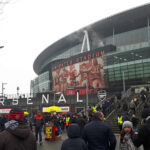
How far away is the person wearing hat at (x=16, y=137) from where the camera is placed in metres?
3.39

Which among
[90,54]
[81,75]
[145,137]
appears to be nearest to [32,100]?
[81,75]

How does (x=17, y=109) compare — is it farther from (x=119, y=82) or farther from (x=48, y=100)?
A: (x=119, y=82)

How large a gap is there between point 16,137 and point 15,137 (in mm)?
15

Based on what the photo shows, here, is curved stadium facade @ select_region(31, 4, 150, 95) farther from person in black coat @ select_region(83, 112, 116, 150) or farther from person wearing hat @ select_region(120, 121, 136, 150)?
person in black coat @ select_region(83, 112, 116, 150)

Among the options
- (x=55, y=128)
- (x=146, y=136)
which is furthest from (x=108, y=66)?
(x=146, y=136)

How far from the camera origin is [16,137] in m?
3.48

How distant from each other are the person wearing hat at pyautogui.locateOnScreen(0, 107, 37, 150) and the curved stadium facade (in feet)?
137

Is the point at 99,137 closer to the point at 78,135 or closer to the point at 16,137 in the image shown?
the point at 78,135

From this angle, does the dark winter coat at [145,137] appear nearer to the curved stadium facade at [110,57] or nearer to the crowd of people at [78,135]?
the crowd of people at [78,135]

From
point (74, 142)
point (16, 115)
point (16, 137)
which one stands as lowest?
point (74, 142)

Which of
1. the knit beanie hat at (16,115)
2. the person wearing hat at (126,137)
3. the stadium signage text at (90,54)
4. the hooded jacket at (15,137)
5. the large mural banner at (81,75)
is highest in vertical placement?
the stadium signage text at (90,54)

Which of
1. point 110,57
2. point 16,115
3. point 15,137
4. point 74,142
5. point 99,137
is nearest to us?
point 15,137

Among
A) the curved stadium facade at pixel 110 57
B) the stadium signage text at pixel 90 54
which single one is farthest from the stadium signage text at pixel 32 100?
the stadium signage text at pixel 90 54

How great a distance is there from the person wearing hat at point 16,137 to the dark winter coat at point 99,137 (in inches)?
78.1
